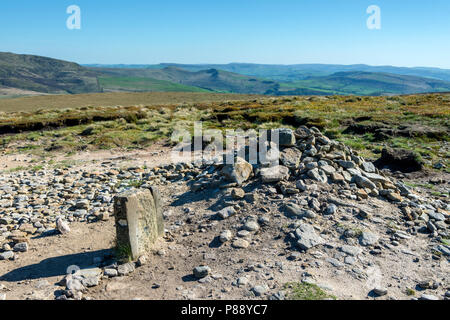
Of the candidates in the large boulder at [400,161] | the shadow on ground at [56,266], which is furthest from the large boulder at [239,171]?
the large boulder at [400,161]

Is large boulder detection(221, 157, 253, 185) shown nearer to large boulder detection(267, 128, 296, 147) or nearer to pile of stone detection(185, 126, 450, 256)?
pile of stone detection(185, 126, 450, 256)

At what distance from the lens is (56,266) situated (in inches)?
235

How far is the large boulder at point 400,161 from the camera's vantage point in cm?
1216

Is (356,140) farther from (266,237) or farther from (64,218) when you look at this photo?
(64,218)

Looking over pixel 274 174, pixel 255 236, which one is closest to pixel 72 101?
pixel 274 174

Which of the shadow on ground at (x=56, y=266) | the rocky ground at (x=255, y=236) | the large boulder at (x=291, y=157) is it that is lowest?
the shadow on ground at (x=56, y=266)

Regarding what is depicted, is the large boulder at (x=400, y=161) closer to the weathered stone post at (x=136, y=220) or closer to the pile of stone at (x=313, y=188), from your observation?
the pile of stone at (x=313, y=188)

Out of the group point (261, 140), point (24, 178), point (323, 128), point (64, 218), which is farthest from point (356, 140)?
point (24, 178)

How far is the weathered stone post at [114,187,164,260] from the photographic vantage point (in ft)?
18.6

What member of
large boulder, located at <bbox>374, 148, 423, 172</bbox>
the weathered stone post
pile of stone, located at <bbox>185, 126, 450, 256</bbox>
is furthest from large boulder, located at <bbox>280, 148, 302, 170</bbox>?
large boulder, located at <bbox>374, 148, 423, 172</bbox>

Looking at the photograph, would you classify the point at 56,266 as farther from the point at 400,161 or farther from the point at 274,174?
the point at 400,161

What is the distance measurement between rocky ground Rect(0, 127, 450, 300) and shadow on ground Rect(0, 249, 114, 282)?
0.02 metres

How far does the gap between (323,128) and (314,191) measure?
1475cm

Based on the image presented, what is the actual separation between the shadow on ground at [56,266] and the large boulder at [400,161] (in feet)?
37.3
